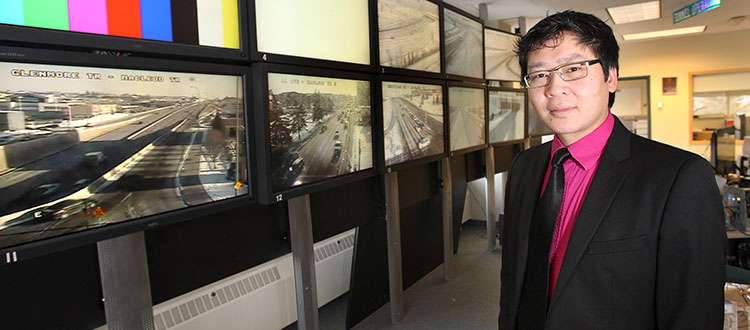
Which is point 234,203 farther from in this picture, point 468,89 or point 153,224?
point 468,89

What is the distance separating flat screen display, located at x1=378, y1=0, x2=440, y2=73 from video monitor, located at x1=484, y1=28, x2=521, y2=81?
1.08 metres

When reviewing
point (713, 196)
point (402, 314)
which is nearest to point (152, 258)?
point (713, 196)

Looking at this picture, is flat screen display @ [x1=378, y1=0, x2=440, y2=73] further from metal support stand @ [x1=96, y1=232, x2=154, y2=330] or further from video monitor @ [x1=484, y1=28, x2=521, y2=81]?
metal support stand @ [x1=96, y1=232, x2=154, y2=330]

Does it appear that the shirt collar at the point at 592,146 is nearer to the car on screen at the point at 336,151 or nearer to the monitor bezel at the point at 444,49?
the car on screen at the point at 336,151

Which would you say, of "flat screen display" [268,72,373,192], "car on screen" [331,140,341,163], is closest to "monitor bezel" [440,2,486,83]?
"flat screen display" [268,72,373,192]

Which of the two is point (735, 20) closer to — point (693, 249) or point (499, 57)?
point (499, 57)

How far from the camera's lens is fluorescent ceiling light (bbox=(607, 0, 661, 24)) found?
517 cm

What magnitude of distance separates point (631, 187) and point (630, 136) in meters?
0.16

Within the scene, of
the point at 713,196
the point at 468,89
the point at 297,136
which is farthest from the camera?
the point at 468,89

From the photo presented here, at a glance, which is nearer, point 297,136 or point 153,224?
point 153,224

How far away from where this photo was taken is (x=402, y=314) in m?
3.04

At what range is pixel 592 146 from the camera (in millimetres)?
1100

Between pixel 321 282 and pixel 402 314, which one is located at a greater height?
pixel 321 282

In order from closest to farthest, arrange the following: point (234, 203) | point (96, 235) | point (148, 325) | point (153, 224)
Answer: point (96, 235)
point (153, 224)
point (148, 325)
point (234, 203)
